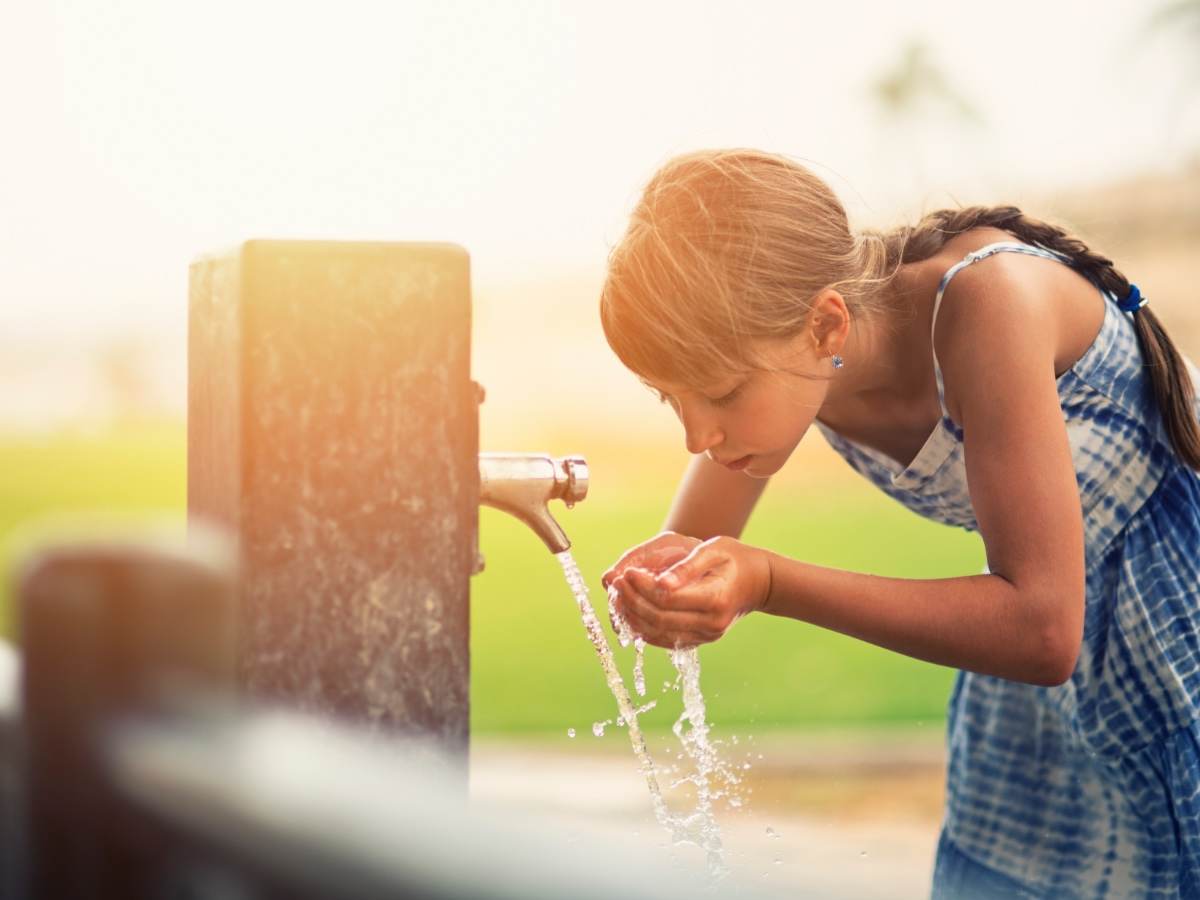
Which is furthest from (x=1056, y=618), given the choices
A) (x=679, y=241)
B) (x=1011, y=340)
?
Result: (x=679, y=241)

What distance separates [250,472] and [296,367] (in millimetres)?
103

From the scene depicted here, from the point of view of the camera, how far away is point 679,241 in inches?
70.4

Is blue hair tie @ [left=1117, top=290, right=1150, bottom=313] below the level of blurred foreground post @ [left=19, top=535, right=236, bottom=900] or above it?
above

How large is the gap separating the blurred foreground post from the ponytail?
1.50 metres

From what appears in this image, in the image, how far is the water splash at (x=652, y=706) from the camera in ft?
5.35

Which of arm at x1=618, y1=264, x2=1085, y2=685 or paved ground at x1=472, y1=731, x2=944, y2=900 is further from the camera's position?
paved ground at x1=472, y1=731, x2=944, y2=900

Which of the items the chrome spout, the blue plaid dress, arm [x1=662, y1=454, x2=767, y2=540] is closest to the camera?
the chrome spout

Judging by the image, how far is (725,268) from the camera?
69.7 inches

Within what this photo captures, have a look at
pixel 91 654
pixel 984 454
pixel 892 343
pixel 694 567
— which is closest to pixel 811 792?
pixel 892 343

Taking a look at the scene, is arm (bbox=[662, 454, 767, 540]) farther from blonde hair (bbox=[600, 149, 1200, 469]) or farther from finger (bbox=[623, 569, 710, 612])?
finger (bbox=[623, 569, 710, 612])

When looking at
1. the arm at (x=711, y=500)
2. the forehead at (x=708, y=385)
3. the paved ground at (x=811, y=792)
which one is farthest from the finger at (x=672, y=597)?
the paved ground at (x=811, y=792)

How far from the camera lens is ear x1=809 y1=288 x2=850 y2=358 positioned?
72.8 inches

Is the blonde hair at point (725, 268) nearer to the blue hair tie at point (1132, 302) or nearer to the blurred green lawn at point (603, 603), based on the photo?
the blue hair tie at point (1132, 302)

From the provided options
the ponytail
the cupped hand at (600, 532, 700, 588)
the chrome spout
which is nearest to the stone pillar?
the chrome spout
